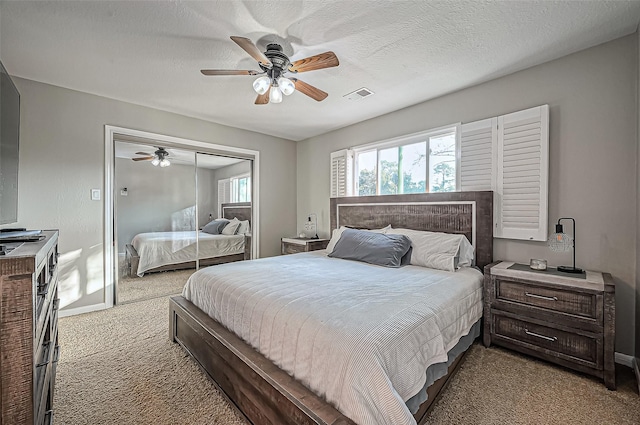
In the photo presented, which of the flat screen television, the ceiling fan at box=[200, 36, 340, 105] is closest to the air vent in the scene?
the ceiling fan at box=[200, 36, 340, 105]

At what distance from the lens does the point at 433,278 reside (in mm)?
2258

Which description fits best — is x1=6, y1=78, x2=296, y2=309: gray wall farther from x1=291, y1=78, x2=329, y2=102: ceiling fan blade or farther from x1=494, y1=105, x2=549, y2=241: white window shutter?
x1=494, y1=105, x2=549, y2=241: white window shutter

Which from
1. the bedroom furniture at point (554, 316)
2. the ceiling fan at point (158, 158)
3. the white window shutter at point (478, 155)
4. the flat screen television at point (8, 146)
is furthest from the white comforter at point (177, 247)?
the bedroom furniture at point (554, 316)

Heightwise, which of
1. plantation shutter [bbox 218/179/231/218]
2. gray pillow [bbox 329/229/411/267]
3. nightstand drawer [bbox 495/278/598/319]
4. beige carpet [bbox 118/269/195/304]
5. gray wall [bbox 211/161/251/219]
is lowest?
beige carpet [bbox 118/269/195/304]

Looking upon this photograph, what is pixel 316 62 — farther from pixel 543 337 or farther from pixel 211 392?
pixel 543 337

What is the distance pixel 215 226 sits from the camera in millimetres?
4430

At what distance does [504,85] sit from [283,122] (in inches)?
111

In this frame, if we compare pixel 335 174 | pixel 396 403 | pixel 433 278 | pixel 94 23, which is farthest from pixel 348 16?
pixel 335 174

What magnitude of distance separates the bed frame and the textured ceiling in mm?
1304

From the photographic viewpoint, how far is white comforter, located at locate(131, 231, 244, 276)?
3.76 metres

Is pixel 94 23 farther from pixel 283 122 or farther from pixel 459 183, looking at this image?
pixel 459 183

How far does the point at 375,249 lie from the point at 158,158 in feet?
10.5

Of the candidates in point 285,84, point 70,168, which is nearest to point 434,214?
point 285,84

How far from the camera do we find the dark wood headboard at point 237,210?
179 inches
